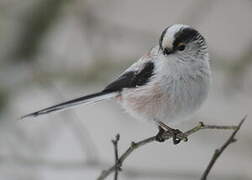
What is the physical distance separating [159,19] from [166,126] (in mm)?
2859

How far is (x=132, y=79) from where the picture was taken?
10.7ft

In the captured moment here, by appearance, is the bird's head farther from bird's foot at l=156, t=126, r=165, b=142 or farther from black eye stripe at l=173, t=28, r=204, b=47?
bird's foot at l=156, t=126, r=165, b=142

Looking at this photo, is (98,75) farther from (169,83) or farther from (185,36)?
(185,36)

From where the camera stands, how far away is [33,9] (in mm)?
4633

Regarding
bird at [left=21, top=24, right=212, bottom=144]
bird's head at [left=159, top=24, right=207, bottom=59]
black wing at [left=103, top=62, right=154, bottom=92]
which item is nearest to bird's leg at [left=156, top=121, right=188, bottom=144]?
bird at [left=21, top=24, right=212, bottom=144]

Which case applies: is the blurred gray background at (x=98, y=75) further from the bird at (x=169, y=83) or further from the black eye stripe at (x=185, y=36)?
the black eye stripe at (x=185, y=36)

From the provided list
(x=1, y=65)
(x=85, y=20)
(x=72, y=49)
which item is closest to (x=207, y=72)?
(x=85, y=20)

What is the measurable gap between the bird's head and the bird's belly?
0.55 feet

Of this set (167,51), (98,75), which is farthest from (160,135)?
(98,75)

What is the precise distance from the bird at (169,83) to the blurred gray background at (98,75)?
334 millimetres

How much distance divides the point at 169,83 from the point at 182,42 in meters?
0.24

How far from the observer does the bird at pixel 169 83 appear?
2.96 meters

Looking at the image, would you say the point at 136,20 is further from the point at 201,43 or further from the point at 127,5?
the point at 201,43

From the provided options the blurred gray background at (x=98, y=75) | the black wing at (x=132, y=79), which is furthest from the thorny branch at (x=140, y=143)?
the blurred gray background at (x=98, y=75)
